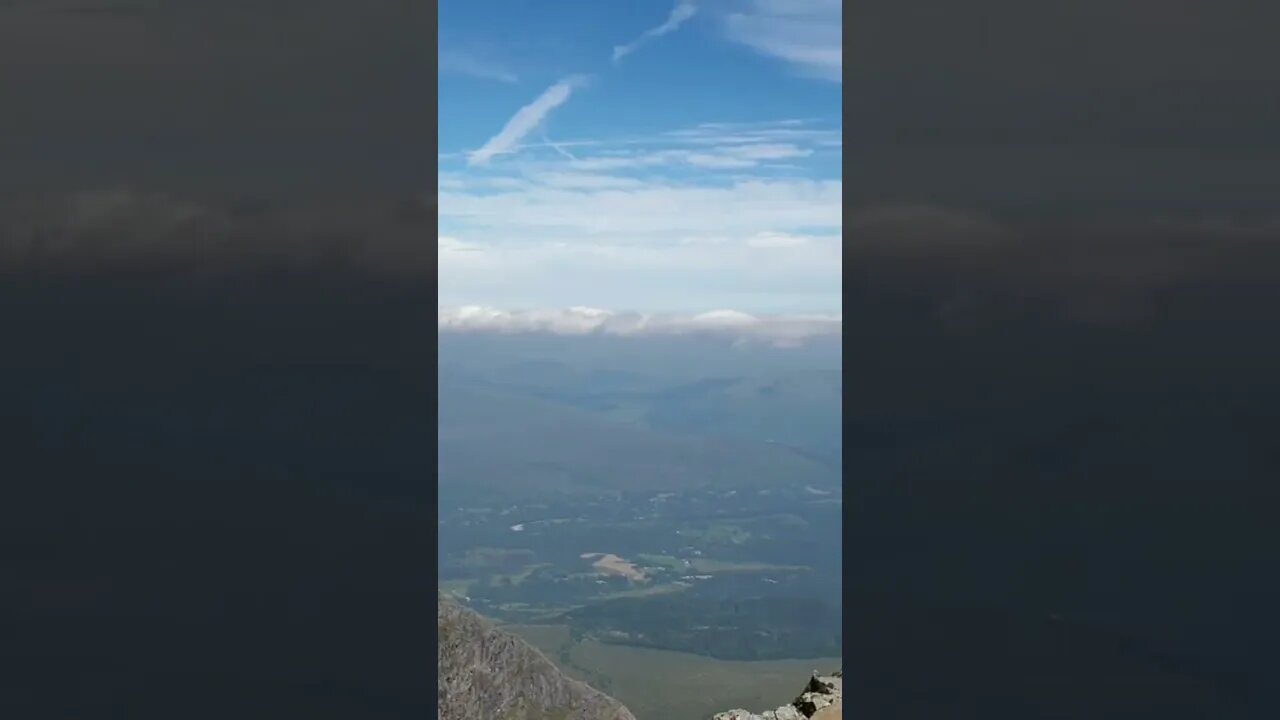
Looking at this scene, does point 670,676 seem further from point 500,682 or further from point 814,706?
point 814,706

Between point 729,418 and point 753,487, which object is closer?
point 753,487

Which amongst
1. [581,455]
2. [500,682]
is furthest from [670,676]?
[581,455]

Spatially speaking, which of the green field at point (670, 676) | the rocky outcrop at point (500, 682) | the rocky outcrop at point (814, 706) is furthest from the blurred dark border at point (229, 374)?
the green field at point (670, 676)

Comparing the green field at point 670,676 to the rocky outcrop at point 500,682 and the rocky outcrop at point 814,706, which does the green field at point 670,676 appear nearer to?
the rocky outcrop at point 500,682

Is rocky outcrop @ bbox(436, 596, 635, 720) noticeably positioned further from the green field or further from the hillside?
the hillside

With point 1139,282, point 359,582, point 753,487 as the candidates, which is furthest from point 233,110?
point 753,487

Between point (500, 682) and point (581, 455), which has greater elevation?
point (581, 455)

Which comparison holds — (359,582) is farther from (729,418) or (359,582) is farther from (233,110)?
(729,418)
